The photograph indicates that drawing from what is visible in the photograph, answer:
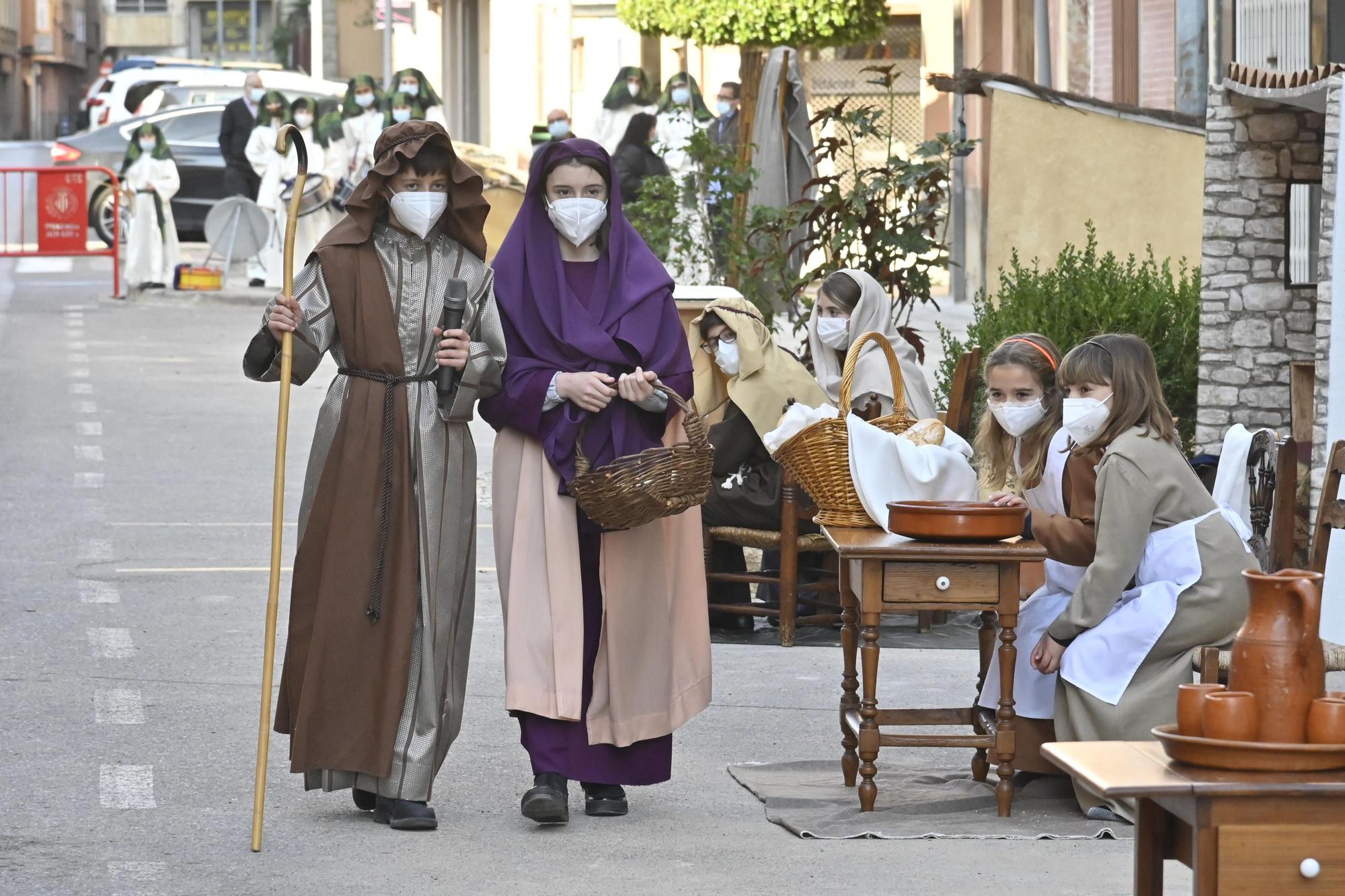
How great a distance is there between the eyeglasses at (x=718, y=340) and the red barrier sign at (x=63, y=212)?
594 inches

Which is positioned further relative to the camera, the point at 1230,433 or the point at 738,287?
the point at 738,287

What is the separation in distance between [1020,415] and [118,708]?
2936 millimetres

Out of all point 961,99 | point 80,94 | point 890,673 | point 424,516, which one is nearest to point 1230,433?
point 890,673

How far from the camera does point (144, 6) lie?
79000mm

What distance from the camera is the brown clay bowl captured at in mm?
5637

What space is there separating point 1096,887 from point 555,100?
1152 inches

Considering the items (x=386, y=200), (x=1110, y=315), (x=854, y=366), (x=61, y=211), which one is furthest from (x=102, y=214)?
(x=386, y=200)

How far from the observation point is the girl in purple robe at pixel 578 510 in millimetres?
5707

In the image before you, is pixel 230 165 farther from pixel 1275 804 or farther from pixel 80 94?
pixel 80 94

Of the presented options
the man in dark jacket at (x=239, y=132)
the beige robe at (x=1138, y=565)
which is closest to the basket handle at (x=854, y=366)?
the beige robe at (x=1138, y=565)

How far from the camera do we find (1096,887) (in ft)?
16.9

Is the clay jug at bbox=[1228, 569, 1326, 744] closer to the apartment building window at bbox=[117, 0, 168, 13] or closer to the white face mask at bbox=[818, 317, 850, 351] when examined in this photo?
the white face mask at bbox=[818, 317, 850, 351]

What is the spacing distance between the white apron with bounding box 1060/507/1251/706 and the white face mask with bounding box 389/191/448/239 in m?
1.98

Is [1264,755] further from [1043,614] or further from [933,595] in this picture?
[1043,614]
